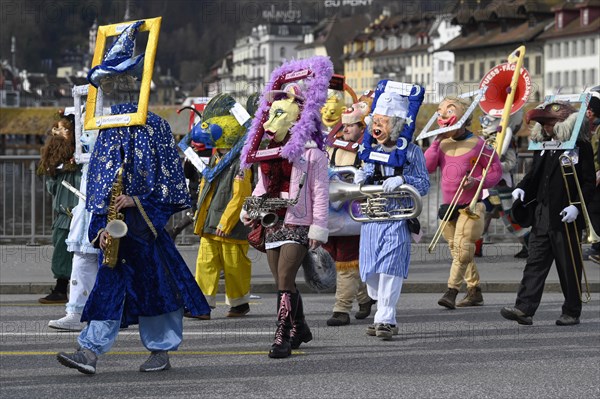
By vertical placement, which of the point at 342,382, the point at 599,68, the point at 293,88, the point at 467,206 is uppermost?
the point at 599,68

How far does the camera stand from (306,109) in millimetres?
9789

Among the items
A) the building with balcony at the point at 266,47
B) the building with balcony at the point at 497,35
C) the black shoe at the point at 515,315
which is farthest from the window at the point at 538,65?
the black shoe at the point at 515,315

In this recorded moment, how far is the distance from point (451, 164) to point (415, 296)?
1.87 metres

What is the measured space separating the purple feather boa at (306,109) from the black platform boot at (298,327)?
0.91 meters

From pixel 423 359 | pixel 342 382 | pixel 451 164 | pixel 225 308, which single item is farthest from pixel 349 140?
pixel 342 382

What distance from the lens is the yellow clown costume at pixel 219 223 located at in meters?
11.7

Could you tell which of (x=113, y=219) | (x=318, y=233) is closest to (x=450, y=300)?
(x=318, y=233)

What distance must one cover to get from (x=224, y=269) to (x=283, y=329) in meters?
2.33

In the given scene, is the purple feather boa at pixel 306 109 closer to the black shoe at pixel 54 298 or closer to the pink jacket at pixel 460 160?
the pink jacket at pixel 460 160

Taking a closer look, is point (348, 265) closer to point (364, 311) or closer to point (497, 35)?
point (364, 311)

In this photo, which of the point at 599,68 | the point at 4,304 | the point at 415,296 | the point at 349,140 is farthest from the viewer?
the point at 599,68

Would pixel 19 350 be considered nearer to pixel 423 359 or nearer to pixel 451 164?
pixel 423 359

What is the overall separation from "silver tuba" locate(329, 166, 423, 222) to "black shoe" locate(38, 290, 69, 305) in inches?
131

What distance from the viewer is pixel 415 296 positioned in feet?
45.6
